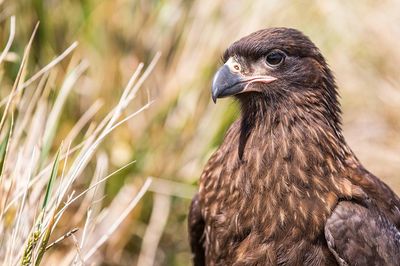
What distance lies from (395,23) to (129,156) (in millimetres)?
2652

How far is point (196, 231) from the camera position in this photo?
5195mm

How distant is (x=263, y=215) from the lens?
468 cm

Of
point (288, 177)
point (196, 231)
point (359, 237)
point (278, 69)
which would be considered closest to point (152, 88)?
point (196, 231)

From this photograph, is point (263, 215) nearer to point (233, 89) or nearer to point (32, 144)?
point (233, 89)

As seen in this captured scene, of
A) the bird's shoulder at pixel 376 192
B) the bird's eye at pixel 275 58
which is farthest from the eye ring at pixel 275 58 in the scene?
the bird's shoulder at pixel 376 192

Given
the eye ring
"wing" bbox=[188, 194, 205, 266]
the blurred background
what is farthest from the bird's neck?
the blurred background

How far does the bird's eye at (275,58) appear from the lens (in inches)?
188

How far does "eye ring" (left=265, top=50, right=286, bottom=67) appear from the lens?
188 inches

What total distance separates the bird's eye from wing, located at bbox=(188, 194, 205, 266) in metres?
0.78

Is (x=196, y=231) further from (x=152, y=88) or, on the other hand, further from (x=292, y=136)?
(x=152, y=88)

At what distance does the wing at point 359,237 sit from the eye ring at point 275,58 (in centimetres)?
69

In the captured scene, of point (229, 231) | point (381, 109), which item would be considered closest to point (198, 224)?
point (229, 231)

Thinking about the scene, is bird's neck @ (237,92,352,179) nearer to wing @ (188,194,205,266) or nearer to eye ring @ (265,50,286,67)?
eye ring @ (265,50,286,67)

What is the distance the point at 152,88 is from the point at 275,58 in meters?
2.17
